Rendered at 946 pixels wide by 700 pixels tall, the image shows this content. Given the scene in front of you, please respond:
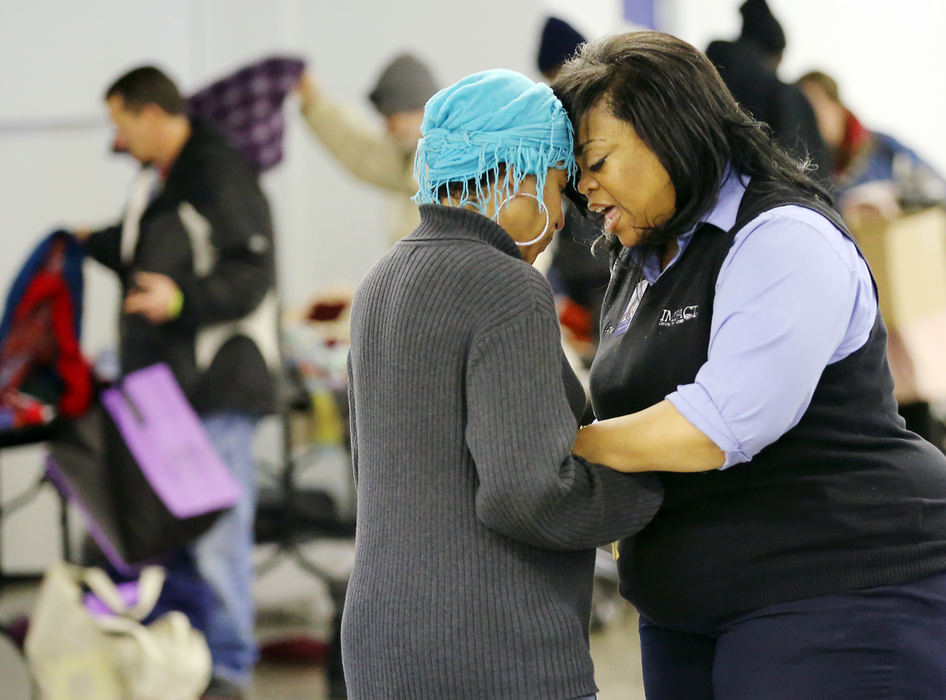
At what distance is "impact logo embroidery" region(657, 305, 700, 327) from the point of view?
1.40 meters

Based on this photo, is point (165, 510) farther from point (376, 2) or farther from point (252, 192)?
point (376, 2)

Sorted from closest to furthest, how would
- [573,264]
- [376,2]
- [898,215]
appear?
1. [898,215]
2. [573,264]
3. [376,2]

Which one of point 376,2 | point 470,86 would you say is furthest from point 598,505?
point 376,2

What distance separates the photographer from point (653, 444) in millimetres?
1317

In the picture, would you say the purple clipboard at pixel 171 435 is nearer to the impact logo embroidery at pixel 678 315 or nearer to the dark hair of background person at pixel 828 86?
the impact logo embroidery at pixel 678 315

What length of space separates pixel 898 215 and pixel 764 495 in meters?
2.13

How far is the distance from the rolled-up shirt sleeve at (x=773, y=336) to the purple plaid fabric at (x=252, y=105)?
104 inches

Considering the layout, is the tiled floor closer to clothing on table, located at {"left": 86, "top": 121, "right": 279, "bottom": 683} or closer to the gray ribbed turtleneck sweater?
clothing on table, located at {"left": 86, "top": 121, "right": 279, "bottom": 683}

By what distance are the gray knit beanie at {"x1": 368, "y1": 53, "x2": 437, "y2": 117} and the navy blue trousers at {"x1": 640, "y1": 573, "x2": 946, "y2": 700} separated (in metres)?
2.73

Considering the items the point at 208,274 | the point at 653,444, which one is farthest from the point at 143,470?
the point at 653,444

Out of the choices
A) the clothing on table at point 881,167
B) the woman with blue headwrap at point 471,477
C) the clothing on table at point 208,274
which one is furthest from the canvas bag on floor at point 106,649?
the clothing on table at point 881,167

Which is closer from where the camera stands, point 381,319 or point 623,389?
point 381,319

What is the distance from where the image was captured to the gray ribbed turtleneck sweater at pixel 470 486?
1.24 metres

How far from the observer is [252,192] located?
3471 mm
